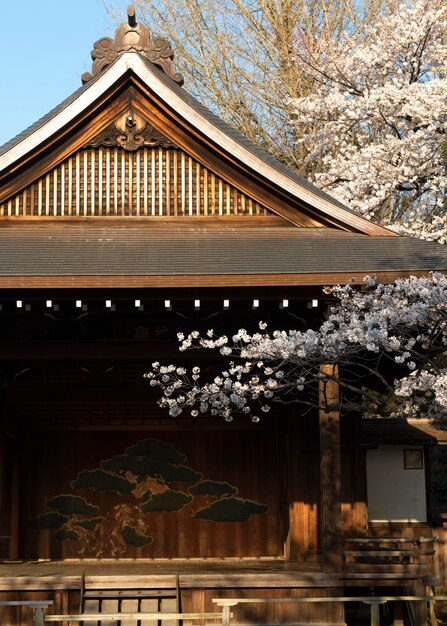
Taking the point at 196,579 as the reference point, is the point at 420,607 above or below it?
below

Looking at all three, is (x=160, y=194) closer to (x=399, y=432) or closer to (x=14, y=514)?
(x=14, y=514)

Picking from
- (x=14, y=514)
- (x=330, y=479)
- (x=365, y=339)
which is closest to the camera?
(x=365, y=339)

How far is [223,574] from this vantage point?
1235cm

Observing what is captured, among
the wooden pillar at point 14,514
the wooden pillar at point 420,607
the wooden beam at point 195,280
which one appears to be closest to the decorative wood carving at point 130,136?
the wooden beam at point 195,280

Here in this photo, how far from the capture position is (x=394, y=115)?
24469 millimetres

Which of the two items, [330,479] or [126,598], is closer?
[330,479]

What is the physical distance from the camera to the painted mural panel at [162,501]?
Answer: 611 inches

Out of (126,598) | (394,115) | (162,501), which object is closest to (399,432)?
(162,501)

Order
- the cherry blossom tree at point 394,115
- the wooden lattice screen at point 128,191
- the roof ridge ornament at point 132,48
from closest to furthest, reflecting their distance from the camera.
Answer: the wooden lattice screen at point 128,191 < the roof ridge ornament at point 132,48 < the cherry blossom tree at point 394,115

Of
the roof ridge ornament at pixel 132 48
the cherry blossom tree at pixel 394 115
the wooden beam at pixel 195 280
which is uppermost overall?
the cherry blossom tree at pixel 394 115

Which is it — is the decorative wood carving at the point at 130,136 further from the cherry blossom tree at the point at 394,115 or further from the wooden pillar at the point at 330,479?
the cherry blossom tree at the point at 394,115

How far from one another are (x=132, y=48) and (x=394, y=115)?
33.8 ft

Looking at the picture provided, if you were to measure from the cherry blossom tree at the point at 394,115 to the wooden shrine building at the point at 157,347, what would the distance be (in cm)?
822

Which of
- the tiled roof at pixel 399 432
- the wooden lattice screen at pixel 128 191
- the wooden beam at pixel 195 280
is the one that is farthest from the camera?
the tiled roof at pixel 399 432
